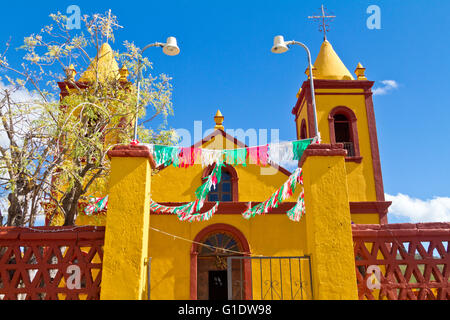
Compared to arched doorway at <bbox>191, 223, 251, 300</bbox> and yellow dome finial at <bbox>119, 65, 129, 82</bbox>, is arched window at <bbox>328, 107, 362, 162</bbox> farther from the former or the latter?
yellow dome finial at <bbox>119, 65, 129, 82</bbox>

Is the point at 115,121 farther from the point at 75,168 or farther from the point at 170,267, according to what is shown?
the point at 170,267

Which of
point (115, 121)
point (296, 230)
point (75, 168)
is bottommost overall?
point (296, 230)

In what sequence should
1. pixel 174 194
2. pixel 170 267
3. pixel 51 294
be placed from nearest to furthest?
pixel 51 294 < pixel 170 267 < pixel 174 194

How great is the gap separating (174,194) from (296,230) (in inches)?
166

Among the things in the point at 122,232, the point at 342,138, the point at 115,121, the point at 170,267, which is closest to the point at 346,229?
the point at 122,232

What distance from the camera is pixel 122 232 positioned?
16.5ft

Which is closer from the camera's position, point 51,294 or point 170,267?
point 51,294

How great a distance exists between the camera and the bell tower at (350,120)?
1281 cm

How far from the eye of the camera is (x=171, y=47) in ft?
22.7

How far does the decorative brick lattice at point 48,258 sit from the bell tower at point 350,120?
9.33m

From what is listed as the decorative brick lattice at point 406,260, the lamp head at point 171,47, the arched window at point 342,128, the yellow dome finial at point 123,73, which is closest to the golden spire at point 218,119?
the arched window at point 342,128

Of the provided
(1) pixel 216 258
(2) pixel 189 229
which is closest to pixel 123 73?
(2) pixel 189 229

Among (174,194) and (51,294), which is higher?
(174,194)

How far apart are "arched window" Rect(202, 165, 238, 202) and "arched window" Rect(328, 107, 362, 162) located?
3.85 m
